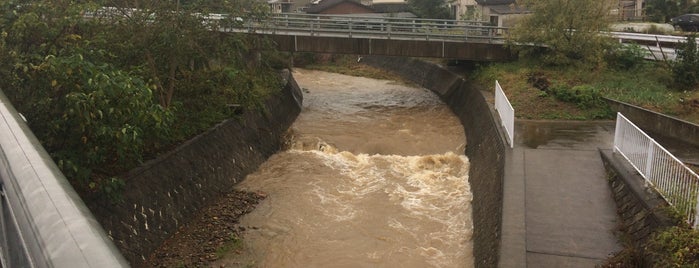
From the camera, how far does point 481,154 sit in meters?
15.8

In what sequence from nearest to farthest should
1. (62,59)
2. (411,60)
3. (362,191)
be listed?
(62,59)
(362,191)
(411,60)

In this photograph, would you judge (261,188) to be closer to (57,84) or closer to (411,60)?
(57,84)

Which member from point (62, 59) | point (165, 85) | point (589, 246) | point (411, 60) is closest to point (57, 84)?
point (62, 59)

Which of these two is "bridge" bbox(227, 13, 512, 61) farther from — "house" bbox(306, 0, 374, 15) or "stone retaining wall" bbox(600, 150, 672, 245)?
"house" bbox(306, 0, 374, 15)

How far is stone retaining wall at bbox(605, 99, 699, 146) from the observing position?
13499mm

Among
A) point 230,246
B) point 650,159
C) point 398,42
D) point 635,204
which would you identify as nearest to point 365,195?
point 230,246

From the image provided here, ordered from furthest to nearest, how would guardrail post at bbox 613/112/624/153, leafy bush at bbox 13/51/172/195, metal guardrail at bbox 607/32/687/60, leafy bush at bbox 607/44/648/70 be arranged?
leafy bush at bbox 607/44/648/70, metal guardrail at bbox 607/32/687/60, guardrail post at bbox 613/112/624/153, leafy bush at bbox 13/51/172/195

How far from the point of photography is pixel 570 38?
2178 centimetres

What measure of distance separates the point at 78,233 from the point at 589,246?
333 inches

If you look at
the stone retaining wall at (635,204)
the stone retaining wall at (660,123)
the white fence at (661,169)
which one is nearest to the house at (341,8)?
the stone retaining wall at (660,123)

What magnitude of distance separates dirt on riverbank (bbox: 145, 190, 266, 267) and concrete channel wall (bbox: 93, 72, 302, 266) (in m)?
0.20

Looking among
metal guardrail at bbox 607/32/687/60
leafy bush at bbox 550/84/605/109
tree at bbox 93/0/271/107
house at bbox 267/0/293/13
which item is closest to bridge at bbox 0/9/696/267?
tree at bbox 93/0/271/107

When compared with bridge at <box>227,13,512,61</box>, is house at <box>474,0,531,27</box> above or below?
above

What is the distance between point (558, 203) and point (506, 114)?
4721mm
